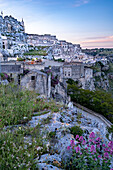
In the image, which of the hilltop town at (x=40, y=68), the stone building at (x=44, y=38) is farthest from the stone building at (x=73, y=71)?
the stone building at (x=44, y=38)

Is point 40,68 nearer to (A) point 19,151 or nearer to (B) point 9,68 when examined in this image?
(B) point 9,68

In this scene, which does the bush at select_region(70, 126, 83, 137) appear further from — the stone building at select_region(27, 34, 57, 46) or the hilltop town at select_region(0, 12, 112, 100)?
the stone building at select_region(27, 34, 57, 46)

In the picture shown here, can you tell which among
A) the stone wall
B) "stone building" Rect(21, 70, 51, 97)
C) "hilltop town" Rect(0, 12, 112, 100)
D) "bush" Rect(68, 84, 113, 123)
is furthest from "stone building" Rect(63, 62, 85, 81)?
"stone building" Rect(21, 70, 51, 97)

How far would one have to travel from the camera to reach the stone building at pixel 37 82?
1446 cm

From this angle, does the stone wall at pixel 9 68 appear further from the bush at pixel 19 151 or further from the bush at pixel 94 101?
Answer: the bush at pixel 19 151

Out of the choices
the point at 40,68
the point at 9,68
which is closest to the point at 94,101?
the point at 40,68

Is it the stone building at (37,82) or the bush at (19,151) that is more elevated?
the stone building at (37,82)

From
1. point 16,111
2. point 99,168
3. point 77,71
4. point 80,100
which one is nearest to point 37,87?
point 16,111

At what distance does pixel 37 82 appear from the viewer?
14594 millimetres

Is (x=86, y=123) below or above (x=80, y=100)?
above

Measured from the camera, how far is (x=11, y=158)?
374cm

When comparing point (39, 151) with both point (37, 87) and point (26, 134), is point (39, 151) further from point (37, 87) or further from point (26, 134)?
point (37, 87)

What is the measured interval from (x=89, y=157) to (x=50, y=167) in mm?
1085

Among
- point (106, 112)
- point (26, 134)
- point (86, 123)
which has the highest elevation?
point (26, 134)
